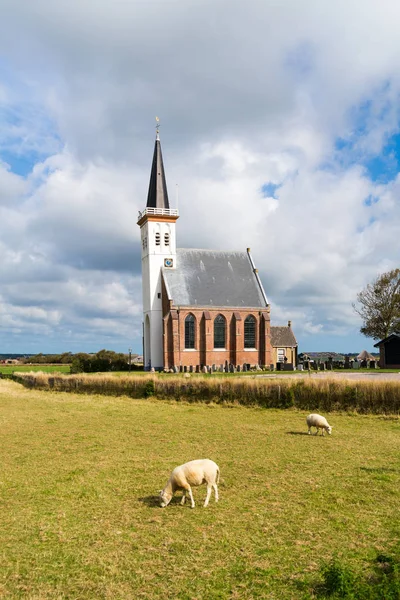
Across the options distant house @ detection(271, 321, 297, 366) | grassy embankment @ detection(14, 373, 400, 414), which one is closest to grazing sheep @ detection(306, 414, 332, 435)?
grassy embankment @ detection(14, 373, 400, 414)

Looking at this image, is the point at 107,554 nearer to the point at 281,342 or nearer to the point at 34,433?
the point at 34,433

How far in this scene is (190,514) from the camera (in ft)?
33.5

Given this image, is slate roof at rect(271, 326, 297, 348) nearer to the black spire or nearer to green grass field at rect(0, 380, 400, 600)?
the black spire

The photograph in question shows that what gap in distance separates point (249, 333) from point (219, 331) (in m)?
3.68

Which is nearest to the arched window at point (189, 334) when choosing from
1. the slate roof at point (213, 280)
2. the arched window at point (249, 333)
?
the slate roof at point (213, 280)

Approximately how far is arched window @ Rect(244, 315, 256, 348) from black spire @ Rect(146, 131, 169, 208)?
56.3 feet

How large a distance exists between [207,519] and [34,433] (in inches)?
512

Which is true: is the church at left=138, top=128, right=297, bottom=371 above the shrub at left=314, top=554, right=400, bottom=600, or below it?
above

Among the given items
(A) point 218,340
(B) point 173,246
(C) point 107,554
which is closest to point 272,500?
(C) point 107,554

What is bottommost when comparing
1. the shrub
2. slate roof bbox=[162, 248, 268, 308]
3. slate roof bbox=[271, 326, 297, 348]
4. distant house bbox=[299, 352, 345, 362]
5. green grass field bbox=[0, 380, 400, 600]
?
green grass field bbox=[0, 380, 400, 600]

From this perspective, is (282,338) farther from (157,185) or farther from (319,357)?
(157,185)

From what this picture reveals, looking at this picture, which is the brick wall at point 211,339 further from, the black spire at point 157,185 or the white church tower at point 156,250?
the black spire at point 157,185

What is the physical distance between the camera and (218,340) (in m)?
58.4

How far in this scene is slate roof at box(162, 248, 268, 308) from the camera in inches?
2313
